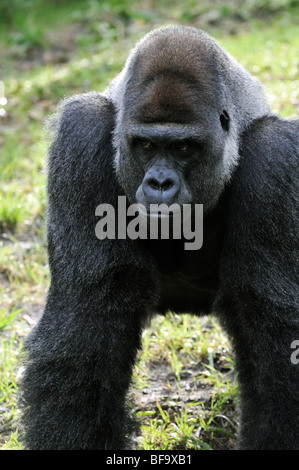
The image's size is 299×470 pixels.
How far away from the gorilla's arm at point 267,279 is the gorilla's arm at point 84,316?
1.65ft

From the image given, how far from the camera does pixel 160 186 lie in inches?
145

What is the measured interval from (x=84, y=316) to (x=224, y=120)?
129cm

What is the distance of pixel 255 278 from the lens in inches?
151

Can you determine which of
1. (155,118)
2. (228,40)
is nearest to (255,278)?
(155,118)

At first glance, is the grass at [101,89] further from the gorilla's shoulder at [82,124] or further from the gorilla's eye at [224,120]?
the gorilla's eye at [224,120]

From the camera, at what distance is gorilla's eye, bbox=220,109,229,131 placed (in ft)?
13.1

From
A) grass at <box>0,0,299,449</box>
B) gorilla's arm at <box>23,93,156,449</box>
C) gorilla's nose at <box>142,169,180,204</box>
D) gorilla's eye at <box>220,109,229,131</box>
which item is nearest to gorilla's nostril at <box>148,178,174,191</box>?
gorilla's nose at <box>142,169,180,204</box>

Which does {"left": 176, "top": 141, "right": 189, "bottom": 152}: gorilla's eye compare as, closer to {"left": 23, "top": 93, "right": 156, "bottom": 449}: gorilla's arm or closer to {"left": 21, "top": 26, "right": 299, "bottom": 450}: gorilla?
{"left": 21, "top": 26, "right": 299, "bottom": 450}: gorilla

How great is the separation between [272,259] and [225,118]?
81cm

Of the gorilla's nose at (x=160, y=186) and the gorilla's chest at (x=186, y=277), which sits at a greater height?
the gorilla's nose at (x=160, y=186)

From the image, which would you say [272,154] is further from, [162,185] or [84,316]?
[84,316]

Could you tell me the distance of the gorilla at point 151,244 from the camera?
3.79 m

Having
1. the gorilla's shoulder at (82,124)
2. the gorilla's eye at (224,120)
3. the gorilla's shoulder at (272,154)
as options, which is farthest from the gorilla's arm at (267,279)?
the gorilla's shoulder at (82,124)
